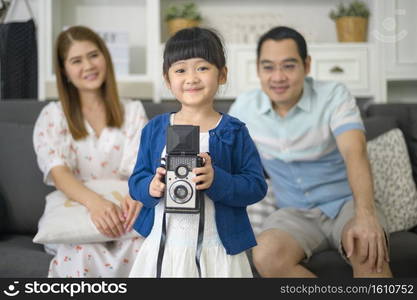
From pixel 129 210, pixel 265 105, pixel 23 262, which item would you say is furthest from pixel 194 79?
pixel 23 262

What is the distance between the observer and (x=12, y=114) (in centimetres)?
162

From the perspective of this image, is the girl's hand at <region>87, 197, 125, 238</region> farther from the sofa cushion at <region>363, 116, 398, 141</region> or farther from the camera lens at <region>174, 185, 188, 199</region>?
the sofa cushion at <region>363, 116, 398, 141</region>

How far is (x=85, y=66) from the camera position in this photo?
1335mm

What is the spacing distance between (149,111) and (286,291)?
814 millimetres

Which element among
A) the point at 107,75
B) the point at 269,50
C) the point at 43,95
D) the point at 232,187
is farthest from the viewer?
the point at 43,95

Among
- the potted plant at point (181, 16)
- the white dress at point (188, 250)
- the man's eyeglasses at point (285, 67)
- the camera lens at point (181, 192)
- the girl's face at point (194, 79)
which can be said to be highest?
the potted plant at point (181, 16)

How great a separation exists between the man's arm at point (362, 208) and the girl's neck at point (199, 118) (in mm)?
443

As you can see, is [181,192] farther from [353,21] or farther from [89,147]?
[353,21]

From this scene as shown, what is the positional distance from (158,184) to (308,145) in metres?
0.64

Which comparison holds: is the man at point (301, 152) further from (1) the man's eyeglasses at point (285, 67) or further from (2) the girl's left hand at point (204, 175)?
(2) the girl's left hand at point (204, 175)

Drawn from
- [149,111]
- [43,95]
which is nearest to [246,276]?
[149,111]

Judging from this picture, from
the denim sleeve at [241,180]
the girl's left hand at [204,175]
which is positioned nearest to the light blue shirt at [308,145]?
the denim sleeve at [241,180]

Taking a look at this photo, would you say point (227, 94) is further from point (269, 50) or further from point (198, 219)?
point (198, 219)

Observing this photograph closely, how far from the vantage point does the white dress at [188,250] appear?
77 cm
